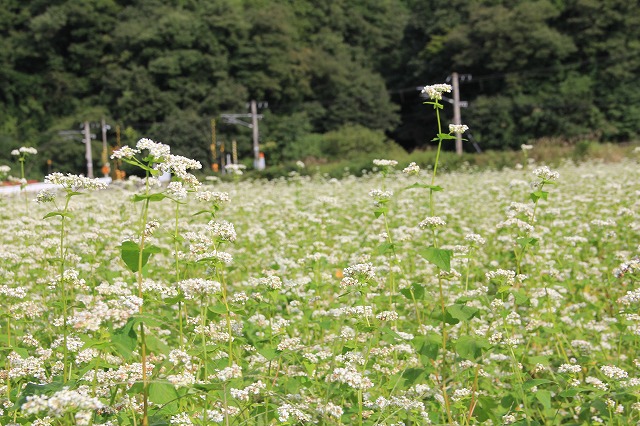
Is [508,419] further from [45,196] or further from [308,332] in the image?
[45,196]

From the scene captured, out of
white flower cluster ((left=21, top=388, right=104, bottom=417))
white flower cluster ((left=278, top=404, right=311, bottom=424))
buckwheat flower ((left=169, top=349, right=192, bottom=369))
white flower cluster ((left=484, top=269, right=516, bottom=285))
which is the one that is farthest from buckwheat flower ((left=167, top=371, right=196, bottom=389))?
white flower cluster ((left=484, top=269, right=516, bottom=285))

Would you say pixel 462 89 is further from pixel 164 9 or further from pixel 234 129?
pixel 164 9

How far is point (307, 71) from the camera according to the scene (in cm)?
6031

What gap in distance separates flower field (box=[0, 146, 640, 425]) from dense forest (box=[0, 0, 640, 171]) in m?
41.4

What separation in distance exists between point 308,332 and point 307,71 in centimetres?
5772

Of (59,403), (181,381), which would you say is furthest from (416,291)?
(59,403)

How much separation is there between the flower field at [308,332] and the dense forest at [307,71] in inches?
1629

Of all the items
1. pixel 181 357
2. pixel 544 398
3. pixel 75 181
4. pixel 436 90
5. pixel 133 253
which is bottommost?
pixel 544 398

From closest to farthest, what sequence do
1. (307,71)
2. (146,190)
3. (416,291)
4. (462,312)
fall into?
(146,190), (462,312), (416,291), (307,71)

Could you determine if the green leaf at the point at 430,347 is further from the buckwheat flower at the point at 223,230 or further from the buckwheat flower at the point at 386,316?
the buckwheat flower at the point at 223,230

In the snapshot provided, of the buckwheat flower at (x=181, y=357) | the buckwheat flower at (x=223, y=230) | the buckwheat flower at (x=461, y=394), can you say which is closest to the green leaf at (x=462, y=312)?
the buckwheat flower at (x=461, y=394)

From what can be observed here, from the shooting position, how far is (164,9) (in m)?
→ 62.2

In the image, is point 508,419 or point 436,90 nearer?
point 508,419

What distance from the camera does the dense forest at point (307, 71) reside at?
47.5m
